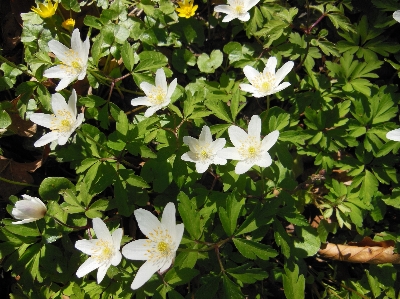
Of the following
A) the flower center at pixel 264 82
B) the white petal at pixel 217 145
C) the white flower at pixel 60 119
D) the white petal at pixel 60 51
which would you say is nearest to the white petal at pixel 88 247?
the white flower at pixel 60 119

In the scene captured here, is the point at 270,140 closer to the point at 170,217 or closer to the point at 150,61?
the point at 170,217

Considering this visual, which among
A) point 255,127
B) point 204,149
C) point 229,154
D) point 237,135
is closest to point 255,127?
point 255,127

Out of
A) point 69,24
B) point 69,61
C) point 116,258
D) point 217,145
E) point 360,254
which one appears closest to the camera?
point 116,258

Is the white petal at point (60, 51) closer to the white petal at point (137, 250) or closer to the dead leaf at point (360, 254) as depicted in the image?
the white petal at point (137, 250)

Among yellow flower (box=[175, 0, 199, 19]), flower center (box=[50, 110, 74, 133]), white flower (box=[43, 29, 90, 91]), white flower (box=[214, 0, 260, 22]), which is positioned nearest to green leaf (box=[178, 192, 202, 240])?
flower center (box=[50, 110, 74, 133])

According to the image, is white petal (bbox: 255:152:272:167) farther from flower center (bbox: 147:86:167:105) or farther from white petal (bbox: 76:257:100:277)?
white petal (bbox: 76:257:100:277)

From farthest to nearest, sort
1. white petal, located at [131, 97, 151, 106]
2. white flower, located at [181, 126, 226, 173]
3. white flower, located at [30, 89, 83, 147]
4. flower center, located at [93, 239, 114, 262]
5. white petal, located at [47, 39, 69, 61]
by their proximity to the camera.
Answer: white petal, located at [47, 39, 69, 61] < white petal, located at [131, 97, 151, 106] < white flower, located at [30, 89, 83, 147] < white flower, located at [181, 126, 226, 173] < flower center, located at [93, 239, 114, 262]
